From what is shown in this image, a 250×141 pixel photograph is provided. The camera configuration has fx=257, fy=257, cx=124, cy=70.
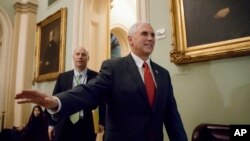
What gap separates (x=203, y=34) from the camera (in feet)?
10.3

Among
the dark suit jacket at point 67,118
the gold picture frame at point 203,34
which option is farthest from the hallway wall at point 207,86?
the dark suit jacket at point 67,118

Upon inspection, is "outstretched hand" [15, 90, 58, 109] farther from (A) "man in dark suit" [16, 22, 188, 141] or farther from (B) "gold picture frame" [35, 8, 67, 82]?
(B) "gold picture frame" [35, 8, 67, 82]

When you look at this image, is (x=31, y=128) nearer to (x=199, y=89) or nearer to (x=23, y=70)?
(x=23, y=70)

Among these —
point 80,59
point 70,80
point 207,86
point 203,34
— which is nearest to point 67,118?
point 70,80

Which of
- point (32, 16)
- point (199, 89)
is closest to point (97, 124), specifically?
point (199, 89)

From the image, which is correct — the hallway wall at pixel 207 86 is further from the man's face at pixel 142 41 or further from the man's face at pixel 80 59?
the man's face at pixel 142 41

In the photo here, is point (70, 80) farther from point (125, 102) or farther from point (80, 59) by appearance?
point (125, 102)

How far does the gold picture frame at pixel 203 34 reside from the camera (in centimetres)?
282

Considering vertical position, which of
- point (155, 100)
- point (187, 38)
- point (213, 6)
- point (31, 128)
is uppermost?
point (213, 6)

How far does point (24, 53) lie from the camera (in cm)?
708

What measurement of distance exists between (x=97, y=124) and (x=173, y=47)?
1.38 m

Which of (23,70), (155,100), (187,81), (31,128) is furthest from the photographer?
(23,70)

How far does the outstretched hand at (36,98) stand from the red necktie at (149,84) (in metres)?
0.72

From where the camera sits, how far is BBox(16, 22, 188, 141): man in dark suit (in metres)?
1.71
